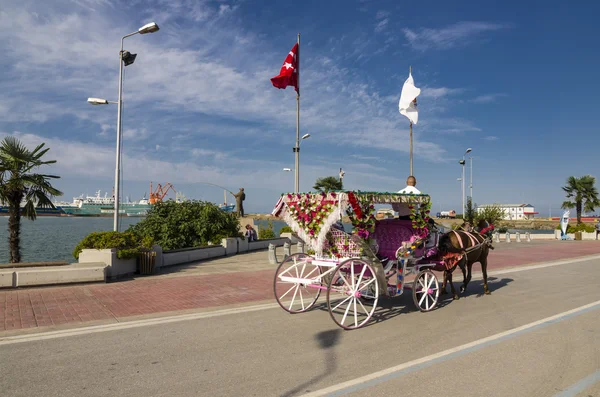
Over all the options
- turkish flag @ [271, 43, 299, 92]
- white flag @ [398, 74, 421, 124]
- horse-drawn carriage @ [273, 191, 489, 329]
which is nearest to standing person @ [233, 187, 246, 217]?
turkish flag @ [271, 43, 299, 92]

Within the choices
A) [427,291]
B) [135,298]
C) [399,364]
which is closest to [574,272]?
[427,291]

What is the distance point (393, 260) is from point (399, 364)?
319cm

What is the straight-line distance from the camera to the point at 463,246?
10.2 m

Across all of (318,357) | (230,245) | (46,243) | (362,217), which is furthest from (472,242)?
(46,243)

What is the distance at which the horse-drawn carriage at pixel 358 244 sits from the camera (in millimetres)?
7422

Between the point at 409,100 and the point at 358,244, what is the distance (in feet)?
28.2

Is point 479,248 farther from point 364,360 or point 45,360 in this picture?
point 45,360

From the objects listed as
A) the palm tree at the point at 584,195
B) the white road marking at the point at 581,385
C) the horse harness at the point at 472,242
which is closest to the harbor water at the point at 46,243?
the horse harness at the point at 472,242

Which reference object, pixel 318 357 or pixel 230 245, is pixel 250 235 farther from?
pixel 318 357

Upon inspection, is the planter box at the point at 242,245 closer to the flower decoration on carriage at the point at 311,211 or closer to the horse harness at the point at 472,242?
the horse harness at the point at 472,242

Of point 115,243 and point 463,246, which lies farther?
point 115,243

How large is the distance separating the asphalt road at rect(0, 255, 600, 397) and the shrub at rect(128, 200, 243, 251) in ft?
40.5

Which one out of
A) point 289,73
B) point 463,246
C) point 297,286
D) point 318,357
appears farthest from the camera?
point 289,73

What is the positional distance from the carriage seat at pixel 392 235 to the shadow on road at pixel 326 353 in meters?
2.56
